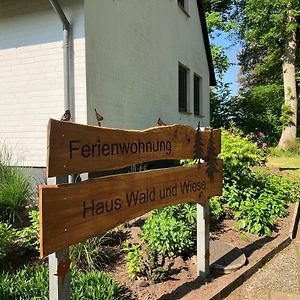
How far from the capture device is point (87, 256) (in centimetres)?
350

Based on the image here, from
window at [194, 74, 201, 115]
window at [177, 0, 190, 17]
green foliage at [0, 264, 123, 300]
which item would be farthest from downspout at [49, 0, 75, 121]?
window at [194, 74, 201, 115]

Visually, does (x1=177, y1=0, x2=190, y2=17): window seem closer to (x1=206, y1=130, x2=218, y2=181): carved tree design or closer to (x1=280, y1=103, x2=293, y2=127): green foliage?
(x1=206, y1=130, x2=218, y2=181): carved tree design

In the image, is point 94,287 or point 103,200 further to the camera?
point 94,287

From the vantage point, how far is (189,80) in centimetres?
1230

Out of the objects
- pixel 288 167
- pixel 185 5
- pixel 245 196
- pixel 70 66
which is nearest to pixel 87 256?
pixel 245 196

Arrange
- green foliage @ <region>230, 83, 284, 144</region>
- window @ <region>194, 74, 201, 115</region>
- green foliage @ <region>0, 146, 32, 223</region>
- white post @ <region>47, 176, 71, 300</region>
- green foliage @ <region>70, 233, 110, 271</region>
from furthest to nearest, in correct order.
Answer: green foliage @ <region>230, 83, 284, 144</region>
window @ <region>194, 74, 201, 115</region>
green foliage @ <region>0, 146, 32, 223</region>
green foliage @ <region>70, 233, 110, 271</region>
white post @ <region>47, 176, 71, 300</region>

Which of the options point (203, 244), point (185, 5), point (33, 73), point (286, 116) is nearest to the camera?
point (203, 244)

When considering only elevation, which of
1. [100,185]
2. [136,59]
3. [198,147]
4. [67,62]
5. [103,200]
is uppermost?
[136,59]

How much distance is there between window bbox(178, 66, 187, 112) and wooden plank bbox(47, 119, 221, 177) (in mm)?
8274

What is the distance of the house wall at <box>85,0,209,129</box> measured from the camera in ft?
21.8

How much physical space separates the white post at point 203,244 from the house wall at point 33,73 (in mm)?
3271

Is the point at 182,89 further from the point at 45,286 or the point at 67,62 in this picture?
the point at 45,286

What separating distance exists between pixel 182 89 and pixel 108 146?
9721mm

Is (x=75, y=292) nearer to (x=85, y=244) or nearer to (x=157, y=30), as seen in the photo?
(x=85, y=244)
